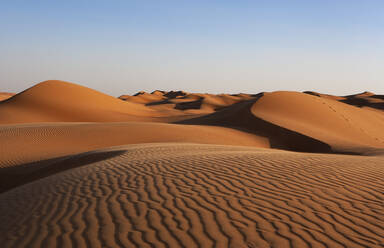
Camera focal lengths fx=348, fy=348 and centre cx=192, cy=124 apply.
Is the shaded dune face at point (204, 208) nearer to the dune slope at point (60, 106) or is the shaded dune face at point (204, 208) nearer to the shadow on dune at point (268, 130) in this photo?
the shadow on dune at point (268, 130)

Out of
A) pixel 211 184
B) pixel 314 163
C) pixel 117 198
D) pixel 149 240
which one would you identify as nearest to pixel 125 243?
pixel 149 240

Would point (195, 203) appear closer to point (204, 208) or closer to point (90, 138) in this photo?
point (204, 208)

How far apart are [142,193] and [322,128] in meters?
22.7

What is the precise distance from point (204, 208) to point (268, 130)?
20096mm

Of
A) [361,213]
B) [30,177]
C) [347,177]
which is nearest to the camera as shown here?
[361,213]

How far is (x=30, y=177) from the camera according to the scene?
11586 mm

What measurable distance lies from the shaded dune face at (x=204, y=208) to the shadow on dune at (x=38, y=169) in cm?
357

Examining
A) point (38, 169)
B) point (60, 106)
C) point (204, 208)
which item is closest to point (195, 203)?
point (204, 208)

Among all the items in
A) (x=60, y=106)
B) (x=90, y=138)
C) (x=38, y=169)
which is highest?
(x=60, y=106)

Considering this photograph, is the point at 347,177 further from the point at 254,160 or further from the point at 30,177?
the point at 30,177

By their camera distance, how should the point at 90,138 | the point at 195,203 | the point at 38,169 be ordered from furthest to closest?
the point at 90,138, the point at 38,169, the point at 195,203

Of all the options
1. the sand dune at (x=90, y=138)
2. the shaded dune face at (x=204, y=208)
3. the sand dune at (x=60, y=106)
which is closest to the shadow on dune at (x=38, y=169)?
the sand dune at (x=90, y=138)

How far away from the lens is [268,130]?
24422mm

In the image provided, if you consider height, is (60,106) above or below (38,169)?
above
